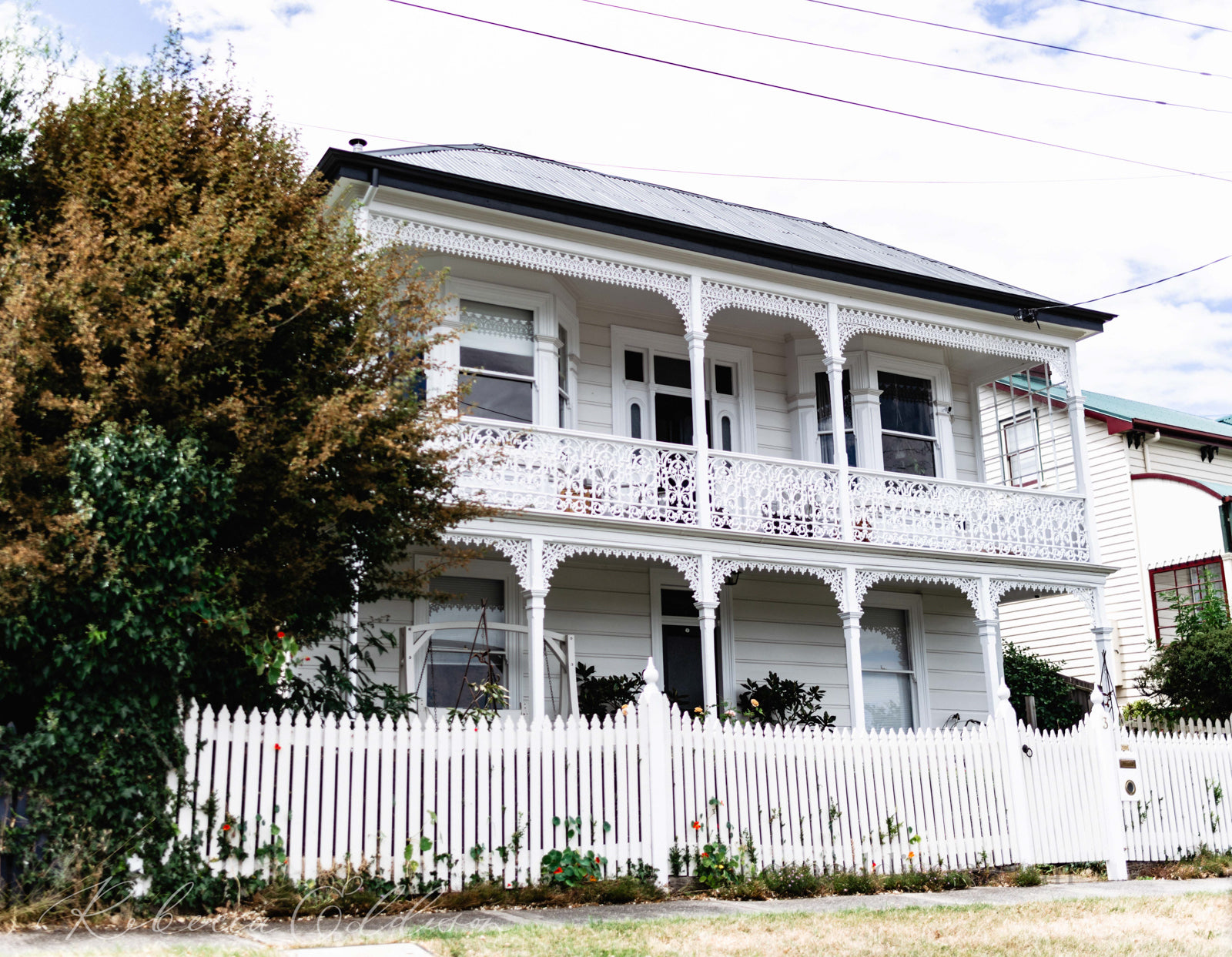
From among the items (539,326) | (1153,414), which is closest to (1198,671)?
(1153,414)

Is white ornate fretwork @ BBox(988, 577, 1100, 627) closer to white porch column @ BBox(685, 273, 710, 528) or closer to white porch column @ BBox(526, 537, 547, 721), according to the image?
white porch column @ BBox(685, 273, 710, 528)

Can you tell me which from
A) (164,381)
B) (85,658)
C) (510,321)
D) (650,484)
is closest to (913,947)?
(85,658)

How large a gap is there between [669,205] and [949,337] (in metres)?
4.26

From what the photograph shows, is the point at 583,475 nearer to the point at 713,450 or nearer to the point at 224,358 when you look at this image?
the point at 713,450

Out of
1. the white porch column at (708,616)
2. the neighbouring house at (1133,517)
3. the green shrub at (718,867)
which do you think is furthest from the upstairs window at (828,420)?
the green shrub at (718,867)

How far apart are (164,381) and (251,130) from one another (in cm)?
290

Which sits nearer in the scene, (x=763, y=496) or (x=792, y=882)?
(x=792, y=882)

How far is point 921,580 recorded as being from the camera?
14.5 meters

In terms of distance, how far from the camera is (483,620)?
13.3 m

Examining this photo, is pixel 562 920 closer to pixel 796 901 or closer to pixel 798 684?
pixel 796 901

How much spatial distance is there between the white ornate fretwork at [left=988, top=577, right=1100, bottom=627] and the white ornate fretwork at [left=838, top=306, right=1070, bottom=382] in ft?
9.63

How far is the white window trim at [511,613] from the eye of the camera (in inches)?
510

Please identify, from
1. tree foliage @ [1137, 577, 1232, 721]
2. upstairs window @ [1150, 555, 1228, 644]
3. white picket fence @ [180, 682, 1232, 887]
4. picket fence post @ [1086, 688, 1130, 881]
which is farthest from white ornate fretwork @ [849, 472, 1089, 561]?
upstairs window @ [1150, 555, 1228, 644]

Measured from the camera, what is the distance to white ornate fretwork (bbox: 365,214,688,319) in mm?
12320
